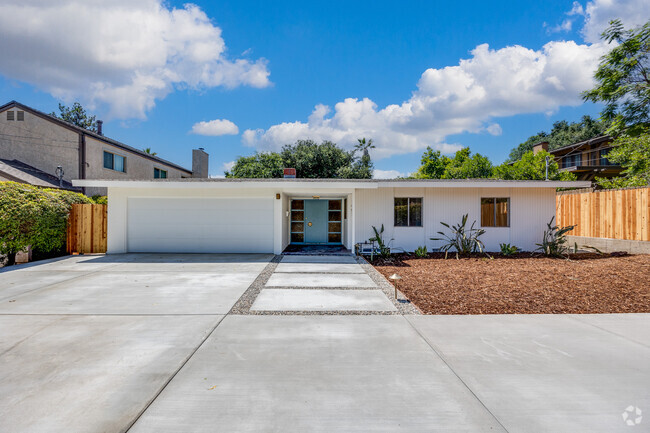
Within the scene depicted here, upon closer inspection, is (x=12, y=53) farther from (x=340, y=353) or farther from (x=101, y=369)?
(x=340, y=353)

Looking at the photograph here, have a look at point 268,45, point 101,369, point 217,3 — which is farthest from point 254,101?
point 101,369

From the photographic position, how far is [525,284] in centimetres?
634

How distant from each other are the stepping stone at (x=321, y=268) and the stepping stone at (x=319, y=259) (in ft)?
1.54

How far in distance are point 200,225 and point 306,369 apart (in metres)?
8.91

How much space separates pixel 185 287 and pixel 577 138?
48413 millimetres

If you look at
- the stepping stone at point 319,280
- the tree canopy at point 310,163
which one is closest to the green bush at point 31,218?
the stepping stone at point 319,280

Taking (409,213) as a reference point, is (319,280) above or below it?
below

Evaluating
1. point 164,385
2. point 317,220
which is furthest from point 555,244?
point 164,385

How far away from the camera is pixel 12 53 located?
40.8 ft

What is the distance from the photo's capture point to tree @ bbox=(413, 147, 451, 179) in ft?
110

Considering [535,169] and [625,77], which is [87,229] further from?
[535,169]

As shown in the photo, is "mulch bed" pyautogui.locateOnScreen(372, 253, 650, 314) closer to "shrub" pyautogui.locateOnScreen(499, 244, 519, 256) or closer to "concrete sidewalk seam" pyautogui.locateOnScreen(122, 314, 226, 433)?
"shrub" pyautogui.locateOnScreen(499, 244, 519, 256)

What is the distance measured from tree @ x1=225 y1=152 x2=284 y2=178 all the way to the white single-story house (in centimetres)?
1414

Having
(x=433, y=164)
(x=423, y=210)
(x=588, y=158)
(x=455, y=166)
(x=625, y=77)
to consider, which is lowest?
(x=423, y=210)
